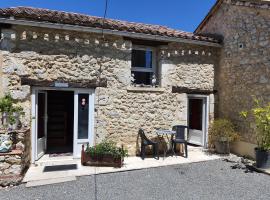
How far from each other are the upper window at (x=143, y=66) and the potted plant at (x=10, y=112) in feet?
12.9

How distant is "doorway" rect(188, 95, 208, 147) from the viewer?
362 inches

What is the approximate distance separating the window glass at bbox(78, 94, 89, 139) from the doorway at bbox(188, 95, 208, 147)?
4039 mm

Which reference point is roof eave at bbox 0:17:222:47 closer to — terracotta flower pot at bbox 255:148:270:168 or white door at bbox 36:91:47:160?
white door at bbox 36:91:47:160

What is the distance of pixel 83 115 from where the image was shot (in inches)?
294

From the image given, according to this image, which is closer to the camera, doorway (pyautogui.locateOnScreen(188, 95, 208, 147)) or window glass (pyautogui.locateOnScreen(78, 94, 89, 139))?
window glass (pyautogui.locateOnScreen(78, 94, 89, 139))

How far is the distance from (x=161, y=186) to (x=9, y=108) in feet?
14.8

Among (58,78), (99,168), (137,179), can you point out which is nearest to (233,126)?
Answer: (137,179)

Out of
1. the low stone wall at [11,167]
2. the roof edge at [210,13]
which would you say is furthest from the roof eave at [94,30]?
the low stone wall at [11,167]

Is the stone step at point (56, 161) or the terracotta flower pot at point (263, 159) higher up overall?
the terracotta flower pot at point (263, 159)

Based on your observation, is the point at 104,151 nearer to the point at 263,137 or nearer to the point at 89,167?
the point at 89,167

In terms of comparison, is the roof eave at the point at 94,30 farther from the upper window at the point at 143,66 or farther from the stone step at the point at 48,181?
the stone step at the point at 48,181

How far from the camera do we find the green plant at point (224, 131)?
8.25 m

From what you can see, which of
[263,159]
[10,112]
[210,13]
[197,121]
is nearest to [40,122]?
[10,112]

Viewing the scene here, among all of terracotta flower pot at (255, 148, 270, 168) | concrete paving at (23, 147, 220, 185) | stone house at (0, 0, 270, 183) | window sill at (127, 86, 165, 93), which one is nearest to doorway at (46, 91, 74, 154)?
stone house at (0, 0, 270, 183)
